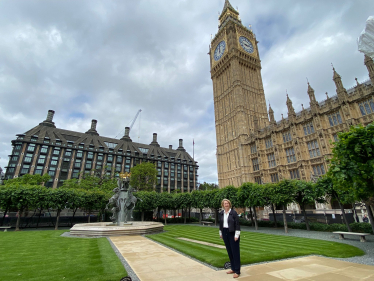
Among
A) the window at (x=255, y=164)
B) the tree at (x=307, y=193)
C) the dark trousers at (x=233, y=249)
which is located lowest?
the dark trousers at (x=233, y=249)

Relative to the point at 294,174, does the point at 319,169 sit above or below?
above

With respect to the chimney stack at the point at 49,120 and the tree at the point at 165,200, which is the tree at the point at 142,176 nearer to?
the tree at the point at 165,200

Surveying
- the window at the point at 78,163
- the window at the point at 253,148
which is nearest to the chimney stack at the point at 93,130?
the window at the point at 78,163

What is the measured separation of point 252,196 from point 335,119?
25.3 metres

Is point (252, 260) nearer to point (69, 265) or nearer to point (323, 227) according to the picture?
point (69, 265)

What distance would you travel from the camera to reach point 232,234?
6.32 metres

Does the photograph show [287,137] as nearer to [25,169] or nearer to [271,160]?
[271,160]

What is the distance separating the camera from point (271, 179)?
48.6 metres

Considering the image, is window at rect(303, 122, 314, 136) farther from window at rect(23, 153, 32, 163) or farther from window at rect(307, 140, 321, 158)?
window at rect(23, 153, 32, 163)

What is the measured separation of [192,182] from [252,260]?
98.8 meters

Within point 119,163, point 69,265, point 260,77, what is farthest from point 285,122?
point 119,163

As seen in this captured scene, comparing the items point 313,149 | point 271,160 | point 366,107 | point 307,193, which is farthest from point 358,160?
point 271,160

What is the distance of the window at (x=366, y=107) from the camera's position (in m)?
32.8

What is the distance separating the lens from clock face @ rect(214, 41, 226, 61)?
7221 centimetres
